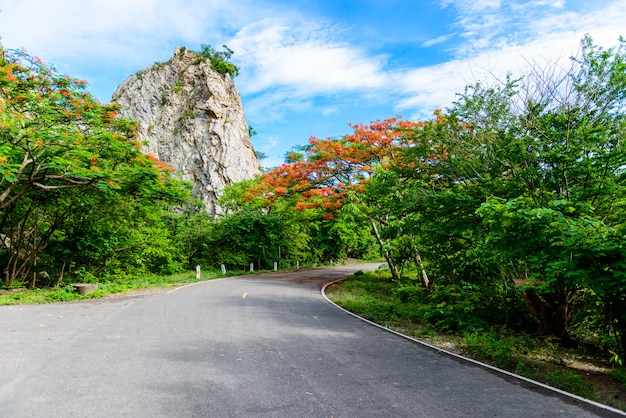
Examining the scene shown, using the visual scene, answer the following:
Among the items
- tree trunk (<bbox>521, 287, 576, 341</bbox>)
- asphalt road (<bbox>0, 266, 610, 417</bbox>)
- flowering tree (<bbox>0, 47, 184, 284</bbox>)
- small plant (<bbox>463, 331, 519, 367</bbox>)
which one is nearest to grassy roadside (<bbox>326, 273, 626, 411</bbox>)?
small plant (<bbox>463, 331, 519, 367</bbox>)

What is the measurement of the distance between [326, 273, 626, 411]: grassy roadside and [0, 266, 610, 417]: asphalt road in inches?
29.8

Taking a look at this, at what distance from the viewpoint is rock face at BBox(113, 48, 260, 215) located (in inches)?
1828

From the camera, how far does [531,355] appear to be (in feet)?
25.5

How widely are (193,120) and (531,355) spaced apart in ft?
156

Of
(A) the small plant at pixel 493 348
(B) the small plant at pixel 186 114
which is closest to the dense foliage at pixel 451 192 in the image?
(A) the small plant at pixel 493 348

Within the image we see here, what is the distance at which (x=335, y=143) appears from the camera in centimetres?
1927

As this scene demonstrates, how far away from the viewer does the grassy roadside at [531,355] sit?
579 centimetres

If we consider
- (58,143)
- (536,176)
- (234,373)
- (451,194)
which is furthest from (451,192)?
(58,143)

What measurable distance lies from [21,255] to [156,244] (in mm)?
7726

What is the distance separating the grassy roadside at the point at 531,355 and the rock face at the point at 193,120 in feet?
121

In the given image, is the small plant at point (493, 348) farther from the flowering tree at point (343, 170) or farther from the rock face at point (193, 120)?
the rock face at point (193, 120)

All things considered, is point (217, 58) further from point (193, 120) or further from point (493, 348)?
point (493, 348)

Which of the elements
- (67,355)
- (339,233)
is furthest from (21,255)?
(339,233)

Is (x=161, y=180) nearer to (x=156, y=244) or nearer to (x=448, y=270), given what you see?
(x=156, y=244)
